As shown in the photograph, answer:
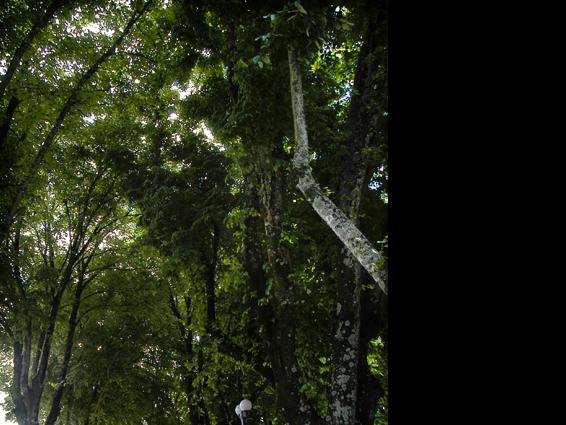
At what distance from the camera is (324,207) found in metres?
5.12

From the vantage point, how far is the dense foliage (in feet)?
21.0

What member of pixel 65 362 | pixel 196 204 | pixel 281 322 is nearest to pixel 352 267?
pixel 281 322

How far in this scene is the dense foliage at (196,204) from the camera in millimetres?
6410

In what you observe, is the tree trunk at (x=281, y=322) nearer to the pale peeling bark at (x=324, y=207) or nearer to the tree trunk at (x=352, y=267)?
the tree trunk at (x=352, y=267)

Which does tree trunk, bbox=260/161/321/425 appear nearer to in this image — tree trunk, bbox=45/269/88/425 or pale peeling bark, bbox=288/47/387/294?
pale peeling bark, bbox=288/47/387/294

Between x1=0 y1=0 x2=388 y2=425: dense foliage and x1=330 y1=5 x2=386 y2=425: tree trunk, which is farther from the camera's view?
x1=0 y1=0 x2=388 y2=425: dense foliage

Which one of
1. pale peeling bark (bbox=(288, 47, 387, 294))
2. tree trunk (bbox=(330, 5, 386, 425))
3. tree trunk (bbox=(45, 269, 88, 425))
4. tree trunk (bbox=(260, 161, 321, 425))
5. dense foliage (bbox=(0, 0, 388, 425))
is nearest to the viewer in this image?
pale peeling bark (bbox=(288, 47, 387, 294))

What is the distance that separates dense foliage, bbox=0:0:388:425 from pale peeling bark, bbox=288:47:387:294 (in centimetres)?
15

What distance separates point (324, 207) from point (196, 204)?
5854mm

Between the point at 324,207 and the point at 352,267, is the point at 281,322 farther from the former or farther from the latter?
the point at 324,207

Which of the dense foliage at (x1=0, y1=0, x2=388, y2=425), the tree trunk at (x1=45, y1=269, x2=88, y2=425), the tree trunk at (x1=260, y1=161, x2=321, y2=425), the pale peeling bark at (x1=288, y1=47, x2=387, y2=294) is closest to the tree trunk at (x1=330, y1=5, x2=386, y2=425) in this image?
the dense foliage at (x1=0, y1=0, x2=388, y2=425)

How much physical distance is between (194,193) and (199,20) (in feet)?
14.3

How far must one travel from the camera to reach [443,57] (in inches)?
32.3

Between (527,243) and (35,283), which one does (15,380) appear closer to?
(35,283)
